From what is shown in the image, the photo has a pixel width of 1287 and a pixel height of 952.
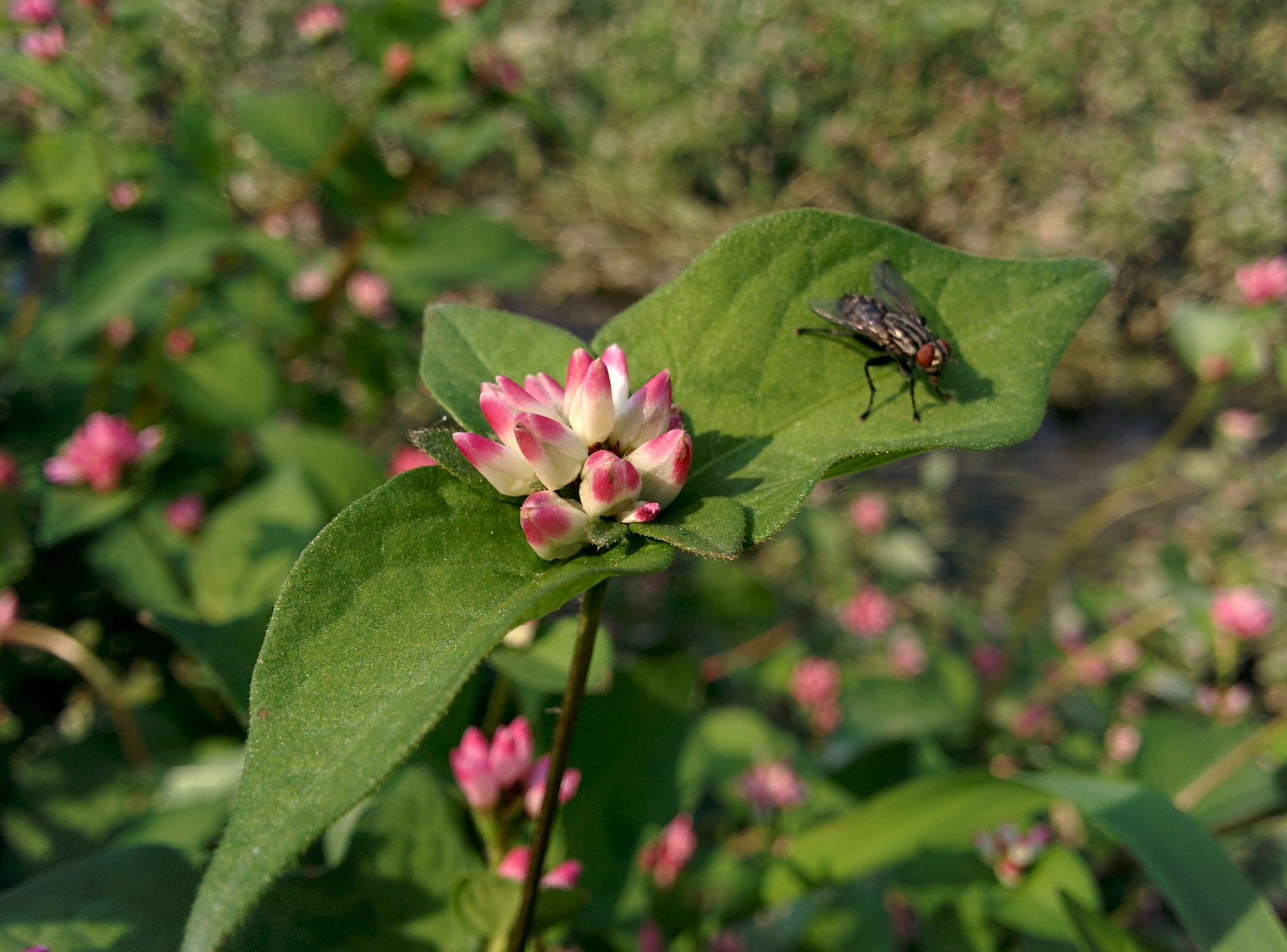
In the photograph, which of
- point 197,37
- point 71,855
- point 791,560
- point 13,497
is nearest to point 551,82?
point 197,37

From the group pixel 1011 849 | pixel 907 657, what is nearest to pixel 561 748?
pixel 1011 849

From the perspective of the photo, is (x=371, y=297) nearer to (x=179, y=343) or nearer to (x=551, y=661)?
(x=179, y=343)

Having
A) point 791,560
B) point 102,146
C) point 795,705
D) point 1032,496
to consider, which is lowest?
point 1032,496

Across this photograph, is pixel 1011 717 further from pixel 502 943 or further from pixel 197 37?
pixel 197 37

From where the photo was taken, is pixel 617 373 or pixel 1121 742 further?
pixel 1121 742

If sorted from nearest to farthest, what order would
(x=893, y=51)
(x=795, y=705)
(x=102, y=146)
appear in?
1. (x=102, y=146)
2. (x=795, y=705)
3. (x=893, y=51)

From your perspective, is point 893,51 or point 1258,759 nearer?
point 1258,759

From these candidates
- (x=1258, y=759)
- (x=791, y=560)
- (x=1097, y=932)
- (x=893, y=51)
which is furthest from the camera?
(x=893, y=51)

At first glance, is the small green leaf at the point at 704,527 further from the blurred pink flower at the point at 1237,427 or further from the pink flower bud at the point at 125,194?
the blurred pink flower at the point at 1237,427
